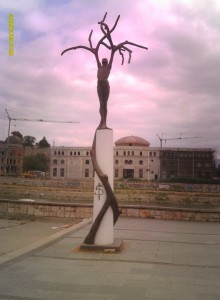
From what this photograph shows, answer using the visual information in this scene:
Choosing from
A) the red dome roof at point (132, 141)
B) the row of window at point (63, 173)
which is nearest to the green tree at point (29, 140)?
the row of window at point (63, 173)

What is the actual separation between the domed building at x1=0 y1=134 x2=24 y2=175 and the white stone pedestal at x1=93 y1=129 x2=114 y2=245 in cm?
8761

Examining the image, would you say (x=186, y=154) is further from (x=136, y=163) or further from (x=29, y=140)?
(x=29, y=140)

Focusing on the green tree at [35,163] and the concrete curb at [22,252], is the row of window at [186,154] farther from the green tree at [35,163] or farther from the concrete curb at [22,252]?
the concrete curb at [22,252]

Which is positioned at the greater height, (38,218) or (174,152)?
(174,152)

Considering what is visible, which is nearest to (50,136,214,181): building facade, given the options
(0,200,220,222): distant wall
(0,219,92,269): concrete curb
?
(0,200,220,222): distant wall

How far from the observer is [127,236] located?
11.6m

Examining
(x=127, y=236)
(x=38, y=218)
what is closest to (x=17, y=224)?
(x=38, y=218)

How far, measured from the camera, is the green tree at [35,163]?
105 m

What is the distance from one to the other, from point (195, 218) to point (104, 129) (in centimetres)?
843

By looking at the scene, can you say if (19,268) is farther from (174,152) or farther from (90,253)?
(174,152)

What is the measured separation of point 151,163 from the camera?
96750mm

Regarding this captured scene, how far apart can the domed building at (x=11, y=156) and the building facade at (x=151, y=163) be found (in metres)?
10.00

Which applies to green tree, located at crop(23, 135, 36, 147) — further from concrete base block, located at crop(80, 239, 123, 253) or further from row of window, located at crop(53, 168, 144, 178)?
concrete base block, located at crop(80, 239, 123, 253)

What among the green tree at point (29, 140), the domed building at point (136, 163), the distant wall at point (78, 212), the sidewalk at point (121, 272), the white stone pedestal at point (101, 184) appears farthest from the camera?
the green tree at point (29, 140)
